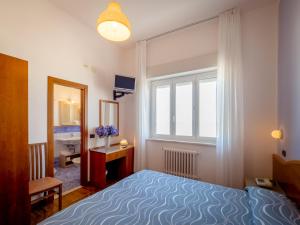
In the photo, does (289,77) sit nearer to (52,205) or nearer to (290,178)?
(290,178)

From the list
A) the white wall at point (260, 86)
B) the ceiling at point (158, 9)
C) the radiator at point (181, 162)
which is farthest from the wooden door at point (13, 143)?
the white wall at point (260, 86)


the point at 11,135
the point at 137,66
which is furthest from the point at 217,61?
the point at 11,135

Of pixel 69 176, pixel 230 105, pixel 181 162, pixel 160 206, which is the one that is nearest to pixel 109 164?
pixel 69 176

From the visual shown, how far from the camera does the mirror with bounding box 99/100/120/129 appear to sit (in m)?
3.31

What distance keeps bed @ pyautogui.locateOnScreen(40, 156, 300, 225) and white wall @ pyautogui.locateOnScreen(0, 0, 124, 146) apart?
1.56m

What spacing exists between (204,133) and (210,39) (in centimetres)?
172

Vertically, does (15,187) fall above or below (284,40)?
below

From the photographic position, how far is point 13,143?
1.59 m

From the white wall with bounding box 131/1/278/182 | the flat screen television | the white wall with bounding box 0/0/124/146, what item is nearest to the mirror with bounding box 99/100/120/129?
the white wall with bounding box 0/0/124/146

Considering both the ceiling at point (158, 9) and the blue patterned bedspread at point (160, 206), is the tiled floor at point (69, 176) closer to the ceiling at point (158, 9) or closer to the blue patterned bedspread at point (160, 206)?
the blue patterned bedspread at point (160, 206)

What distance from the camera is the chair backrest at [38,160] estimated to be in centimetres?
216

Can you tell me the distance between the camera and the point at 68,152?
4.20 m

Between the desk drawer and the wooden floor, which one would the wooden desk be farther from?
the wooden floor

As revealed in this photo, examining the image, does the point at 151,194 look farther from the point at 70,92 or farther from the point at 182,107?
the point at 70,92
